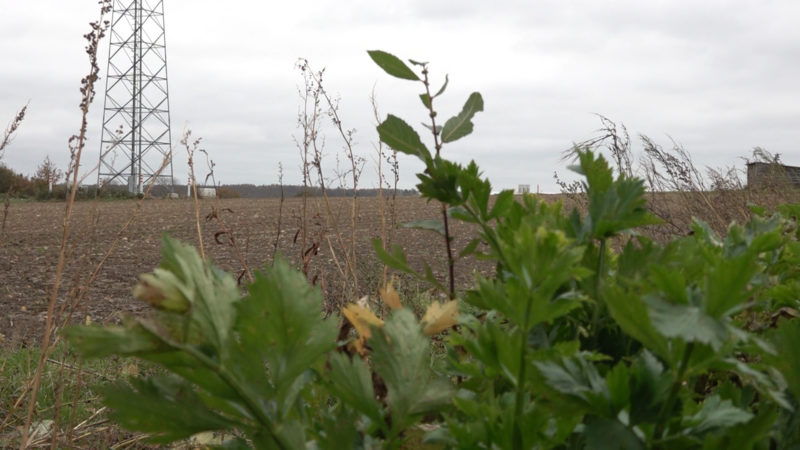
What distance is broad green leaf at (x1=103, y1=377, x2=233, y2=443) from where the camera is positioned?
528mm

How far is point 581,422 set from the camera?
62 centimetres

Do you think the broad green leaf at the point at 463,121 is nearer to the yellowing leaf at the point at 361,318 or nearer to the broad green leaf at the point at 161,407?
the yellowing leaf at the point at 361,318

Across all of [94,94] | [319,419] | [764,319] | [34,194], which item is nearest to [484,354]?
[319,419]

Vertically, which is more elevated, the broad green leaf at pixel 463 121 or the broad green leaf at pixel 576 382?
the broad green leaf at pixel 463 121

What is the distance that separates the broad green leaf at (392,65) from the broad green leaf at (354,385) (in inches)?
13.9

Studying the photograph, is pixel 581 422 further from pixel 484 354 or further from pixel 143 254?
pixel 143 254

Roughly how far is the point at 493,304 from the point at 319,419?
0.66 ft

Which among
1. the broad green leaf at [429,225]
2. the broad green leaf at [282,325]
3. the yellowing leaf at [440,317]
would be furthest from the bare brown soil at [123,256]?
the broad green leaf at [282,325]

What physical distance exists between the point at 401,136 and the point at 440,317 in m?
0.21

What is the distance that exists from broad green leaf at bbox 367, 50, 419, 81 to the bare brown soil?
1270 mm

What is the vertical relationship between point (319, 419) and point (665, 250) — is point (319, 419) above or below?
below

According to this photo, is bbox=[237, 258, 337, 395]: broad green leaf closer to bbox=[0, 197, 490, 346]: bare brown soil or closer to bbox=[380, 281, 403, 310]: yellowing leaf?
bbox=[380, 281, 403, 310]: yellowing leaf

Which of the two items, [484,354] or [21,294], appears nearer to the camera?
[484,354]

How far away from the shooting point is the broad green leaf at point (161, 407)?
0.53 metres
